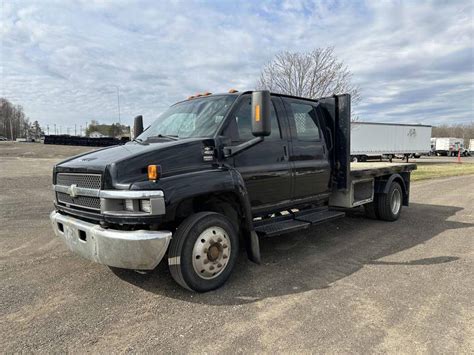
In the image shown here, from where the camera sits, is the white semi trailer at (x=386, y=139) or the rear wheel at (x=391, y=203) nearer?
the rear wheel at (x=391, y=203)

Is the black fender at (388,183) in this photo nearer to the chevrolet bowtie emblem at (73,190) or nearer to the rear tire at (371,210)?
the rear tire at (371,210)

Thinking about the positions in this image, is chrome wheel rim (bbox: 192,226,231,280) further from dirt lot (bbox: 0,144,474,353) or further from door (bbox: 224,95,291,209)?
door (bbox: 224,95,291,209)

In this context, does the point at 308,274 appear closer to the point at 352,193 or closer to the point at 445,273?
the point at 445,273

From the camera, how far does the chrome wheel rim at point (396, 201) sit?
729cm

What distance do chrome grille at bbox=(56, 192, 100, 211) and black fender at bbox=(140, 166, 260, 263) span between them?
599 millimetres

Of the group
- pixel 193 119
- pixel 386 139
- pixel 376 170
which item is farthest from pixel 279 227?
pixel 386 139

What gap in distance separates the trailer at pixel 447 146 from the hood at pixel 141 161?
191 ft

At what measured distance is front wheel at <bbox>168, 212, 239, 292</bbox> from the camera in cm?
354

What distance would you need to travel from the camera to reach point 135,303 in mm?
3541

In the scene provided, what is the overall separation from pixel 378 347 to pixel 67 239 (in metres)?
3.20

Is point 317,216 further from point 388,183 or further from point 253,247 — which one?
point 388,183

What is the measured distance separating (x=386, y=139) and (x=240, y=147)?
29.6 m

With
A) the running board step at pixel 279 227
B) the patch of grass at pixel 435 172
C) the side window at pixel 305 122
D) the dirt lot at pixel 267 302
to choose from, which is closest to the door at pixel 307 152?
the side window at pixel 305 122

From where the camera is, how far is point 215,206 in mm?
4137
